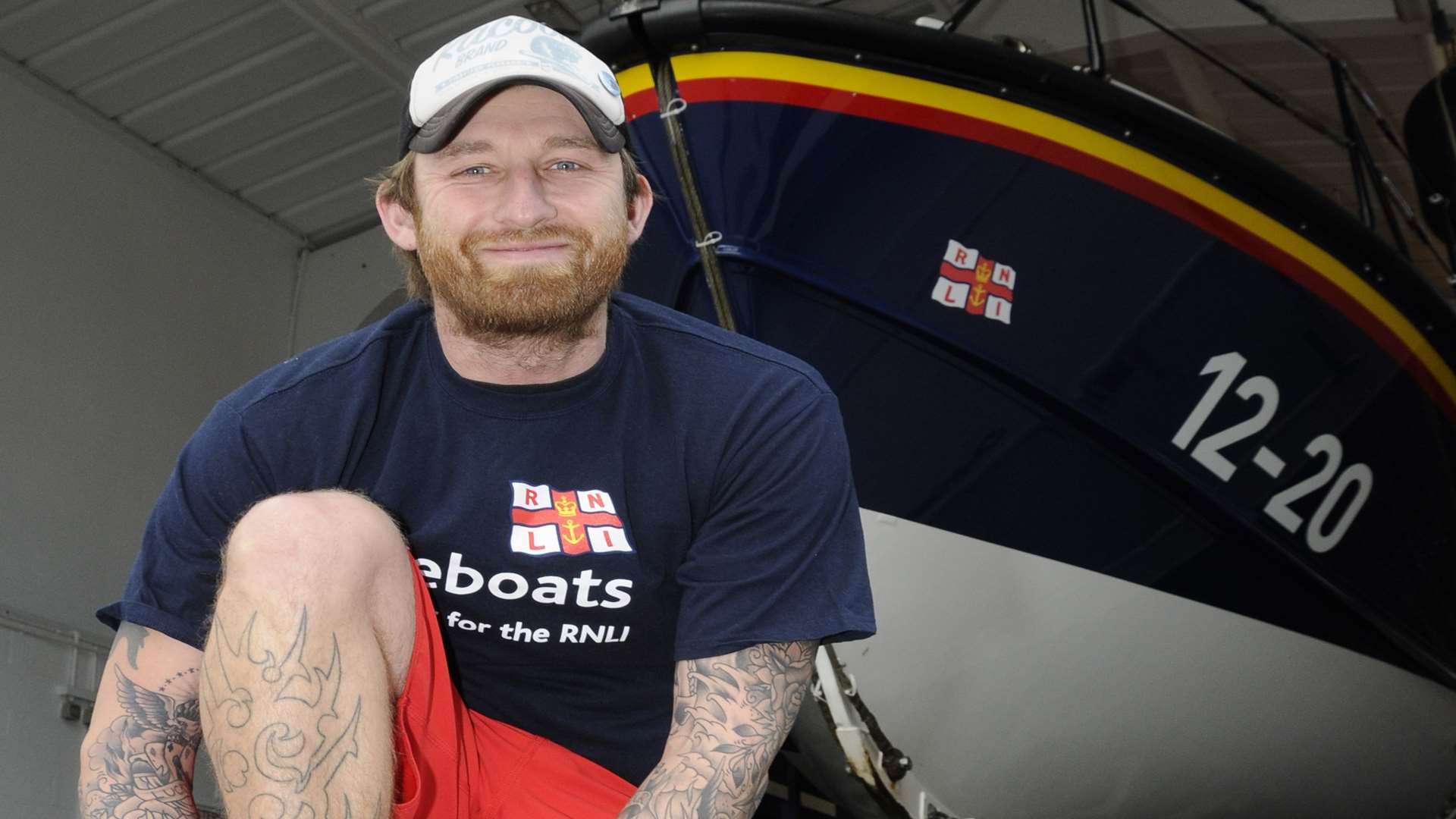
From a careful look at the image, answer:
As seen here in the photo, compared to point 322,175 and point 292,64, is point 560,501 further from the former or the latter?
point 322,175

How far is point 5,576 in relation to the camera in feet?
17.3

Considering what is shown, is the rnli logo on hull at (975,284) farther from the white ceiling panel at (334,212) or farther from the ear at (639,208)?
the white ceiling panel at (334,212)

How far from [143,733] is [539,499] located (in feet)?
1.41

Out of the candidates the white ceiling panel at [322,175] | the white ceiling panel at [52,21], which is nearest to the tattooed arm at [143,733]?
the white ceiling panel at [52,21]

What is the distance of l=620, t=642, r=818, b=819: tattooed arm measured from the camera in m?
1.30

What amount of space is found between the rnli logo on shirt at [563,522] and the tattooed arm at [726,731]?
145mm

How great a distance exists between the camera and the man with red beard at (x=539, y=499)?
4.48ft

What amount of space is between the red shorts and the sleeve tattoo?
235 mm

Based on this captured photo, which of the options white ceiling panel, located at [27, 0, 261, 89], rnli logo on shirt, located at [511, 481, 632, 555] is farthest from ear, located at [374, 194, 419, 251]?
white ceiling panel, located at [27, 0, 261, 89]

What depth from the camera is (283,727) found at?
116 centimetres

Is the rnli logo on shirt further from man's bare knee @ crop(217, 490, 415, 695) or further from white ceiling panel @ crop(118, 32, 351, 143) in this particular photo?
white ceiling panel @ crop(118, 32, 351, 143)

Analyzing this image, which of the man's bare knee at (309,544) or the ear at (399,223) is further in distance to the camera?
the ear at (399,223)

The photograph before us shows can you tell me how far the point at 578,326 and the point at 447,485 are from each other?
205 mm

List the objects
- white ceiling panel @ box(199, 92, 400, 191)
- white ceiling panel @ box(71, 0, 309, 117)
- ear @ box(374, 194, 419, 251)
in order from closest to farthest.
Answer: ear @ box(374, 194, 419, 251) → white ceiling panel @ box(71, 0, 309, 117) → white ceiling panel @ box(199, 92, 400, 191)
